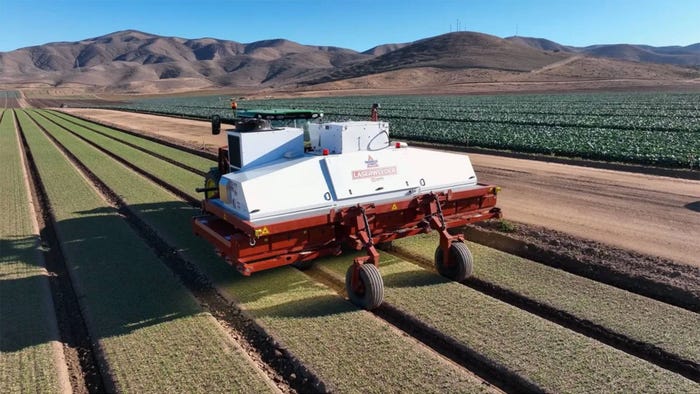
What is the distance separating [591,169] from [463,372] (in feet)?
44.1

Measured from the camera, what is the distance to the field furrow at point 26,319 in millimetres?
5320

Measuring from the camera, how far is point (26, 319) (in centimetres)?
670

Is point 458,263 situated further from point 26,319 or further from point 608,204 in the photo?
point 608,204

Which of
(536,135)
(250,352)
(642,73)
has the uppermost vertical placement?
(642,73)

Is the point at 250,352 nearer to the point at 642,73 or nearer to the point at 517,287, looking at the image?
the point at 517,287

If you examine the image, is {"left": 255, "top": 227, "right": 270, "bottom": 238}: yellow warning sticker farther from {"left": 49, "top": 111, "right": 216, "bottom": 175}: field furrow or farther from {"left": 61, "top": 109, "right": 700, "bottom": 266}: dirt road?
{"left": 49, "top": 111, "right": 216, "bottom": 175}: field furrow

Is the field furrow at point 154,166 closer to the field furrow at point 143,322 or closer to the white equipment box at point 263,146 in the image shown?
the field furrow at point 143,322

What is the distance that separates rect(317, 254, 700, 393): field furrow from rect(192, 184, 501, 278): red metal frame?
0.72 meters

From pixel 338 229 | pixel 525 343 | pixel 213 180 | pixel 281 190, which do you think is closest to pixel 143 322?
pixel 281 190

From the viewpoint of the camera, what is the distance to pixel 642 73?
103625mm

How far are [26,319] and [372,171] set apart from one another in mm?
5334

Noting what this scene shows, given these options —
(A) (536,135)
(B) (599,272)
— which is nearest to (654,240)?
(B) (599,272)

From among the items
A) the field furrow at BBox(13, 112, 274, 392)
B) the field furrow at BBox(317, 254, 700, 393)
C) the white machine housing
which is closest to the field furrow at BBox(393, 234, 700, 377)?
the field furrow at BBox(317, 254, 700, 393)

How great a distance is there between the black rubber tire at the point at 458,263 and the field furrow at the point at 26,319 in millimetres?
5134
